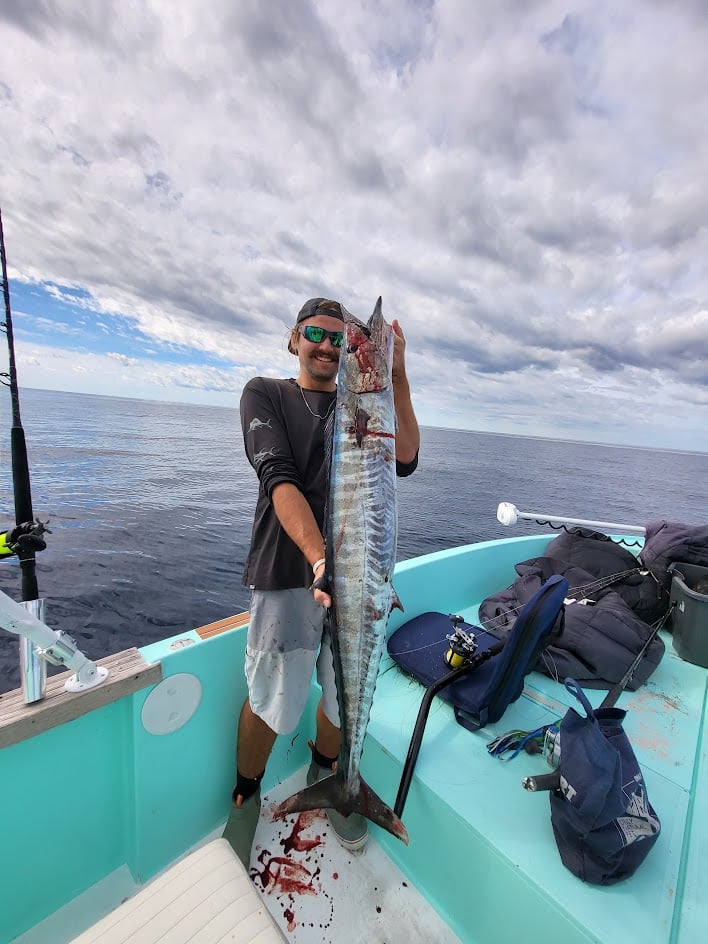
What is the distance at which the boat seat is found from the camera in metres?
1.47

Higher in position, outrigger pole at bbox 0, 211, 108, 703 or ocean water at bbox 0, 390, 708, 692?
outrigger pole at bbox 0, 211, 108, 703

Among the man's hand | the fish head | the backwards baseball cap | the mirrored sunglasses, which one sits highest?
the backwards baseball cap

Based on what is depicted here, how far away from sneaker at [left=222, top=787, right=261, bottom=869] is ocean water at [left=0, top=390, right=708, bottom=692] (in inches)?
218

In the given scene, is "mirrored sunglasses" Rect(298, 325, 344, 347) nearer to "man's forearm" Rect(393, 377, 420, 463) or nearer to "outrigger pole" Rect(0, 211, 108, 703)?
"man's forearm" Rect(393, 377, 420, 463)

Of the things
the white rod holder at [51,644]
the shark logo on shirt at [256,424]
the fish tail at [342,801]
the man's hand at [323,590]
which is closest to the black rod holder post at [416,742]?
the fish tail at [342,801]

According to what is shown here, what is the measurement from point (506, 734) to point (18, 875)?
306 cm

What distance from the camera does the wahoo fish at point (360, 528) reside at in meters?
1.97

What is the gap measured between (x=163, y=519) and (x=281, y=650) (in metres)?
13.3

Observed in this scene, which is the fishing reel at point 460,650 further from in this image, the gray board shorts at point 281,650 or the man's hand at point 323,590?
the man's hand at point 323,590

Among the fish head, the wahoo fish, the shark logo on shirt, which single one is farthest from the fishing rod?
the fish head

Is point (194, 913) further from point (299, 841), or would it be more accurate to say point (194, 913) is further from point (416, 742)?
point (299, 841)

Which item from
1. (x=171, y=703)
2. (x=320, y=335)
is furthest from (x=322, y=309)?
(x=171, y=703)

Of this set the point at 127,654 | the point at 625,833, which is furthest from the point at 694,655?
the point at 127,654

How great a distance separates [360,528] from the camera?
1982 mm
